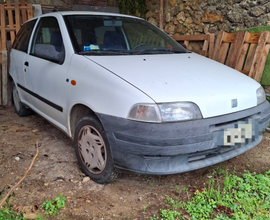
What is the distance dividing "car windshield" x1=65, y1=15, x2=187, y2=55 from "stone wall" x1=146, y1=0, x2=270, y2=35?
7.57 feet

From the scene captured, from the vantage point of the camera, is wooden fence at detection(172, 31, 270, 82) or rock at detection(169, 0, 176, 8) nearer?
wooden fence at detection(172, 31, 270, 82)

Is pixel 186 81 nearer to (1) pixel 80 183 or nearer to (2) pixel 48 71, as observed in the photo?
(1) pixel 80 183

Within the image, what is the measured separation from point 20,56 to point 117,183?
250 cm

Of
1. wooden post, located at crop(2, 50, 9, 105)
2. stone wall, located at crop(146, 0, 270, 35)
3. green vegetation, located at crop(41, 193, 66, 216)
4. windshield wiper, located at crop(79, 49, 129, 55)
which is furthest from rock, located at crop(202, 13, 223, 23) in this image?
green vegetation, located at crop(41, 193, 66, 216)

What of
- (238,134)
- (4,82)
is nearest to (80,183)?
(238,134)

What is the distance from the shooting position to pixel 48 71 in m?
2.79

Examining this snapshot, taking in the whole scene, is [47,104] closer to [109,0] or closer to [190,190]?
[190,190]

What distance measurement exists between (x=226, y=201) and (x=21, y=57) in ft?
10.7

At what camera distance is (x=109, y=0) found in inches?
312

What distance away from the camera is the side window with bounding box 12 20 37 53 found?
3590 mm

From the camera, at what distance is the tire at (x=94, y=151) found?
2.12 m

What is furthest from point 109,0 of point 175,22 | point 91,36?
point 91,36

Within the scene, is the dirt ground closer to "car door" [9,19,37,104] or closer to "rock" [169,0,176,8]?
"car door" [9,19,37,104]

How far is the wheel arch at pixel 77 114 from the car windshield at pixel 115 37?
0.55 metres
